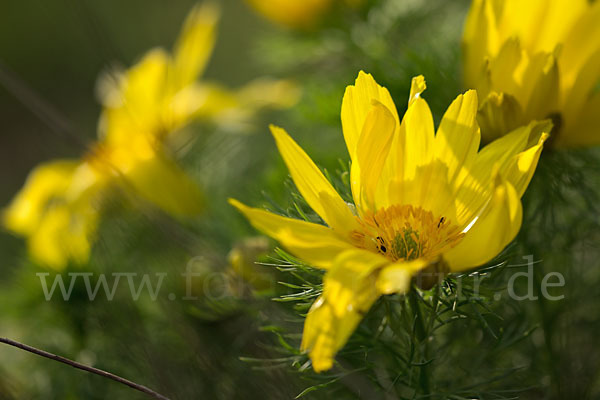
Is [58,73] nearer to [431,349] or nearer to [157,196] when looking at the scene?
[157,196]

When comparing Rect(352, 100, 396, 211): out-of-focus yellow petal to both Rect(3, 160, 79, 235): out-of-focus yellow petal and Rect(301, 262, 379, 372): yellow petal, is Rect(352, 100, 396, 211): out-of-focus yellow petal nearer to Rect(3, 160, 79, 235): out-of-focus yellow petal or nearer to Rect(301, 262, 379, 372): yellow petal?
Rect(301, 262, 379, 372): yellow petal

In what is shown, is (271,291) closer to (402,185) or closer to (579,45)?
(402,185)

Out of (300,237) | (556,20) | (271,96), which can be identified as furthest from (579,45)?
(271,96)

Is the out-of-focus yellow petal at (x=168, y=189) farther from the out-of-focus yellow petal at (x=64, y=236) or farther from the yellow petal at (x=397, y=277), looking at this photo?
the yellow petal at (x=397, y=277)

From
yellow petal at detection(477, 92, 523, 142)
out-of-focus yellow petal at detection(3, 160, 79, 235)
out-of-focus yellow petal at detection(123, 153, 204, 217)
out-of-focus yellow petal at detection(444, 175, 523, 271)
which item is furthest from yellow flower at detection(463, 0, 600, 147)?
out-of-focus yellow petal at detection(3, 160, 79, 235)

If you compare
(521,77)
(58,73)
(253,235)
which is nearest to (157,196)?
(253,235)

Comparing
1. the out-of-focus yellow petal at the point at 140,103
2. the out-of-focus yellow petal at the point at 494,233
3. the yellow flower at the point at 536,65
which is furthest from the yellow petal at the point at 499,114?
the out-of-focus yellow petal at the point at 140,103
